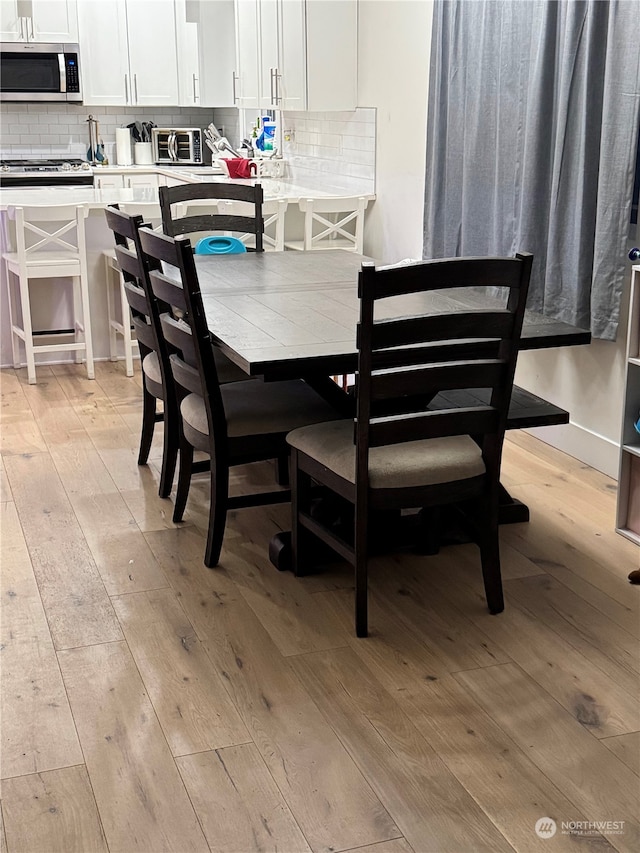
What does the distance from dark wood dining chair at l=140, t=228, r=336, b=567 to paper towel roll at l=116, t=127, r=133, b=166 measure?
4.87m

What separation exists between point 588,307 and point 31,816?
2580 millimetres

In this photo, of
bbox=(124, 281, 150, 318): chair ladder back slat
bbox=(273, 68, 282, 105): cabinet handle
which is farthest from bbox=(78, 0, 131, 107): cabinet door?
bbox=(124, 281, 150, 318): chair ladder back slat

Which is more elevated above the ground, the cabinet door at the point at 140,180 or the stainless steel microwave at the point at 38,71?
the stainless steel microwave at the point at 38,71

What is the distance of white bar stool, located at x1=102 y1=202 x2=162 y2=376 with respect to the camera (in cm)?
495

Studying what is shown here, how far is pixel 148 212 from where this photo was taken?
4965mm

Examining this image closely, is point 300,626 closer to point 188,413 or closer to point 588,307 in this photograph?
point 188,413

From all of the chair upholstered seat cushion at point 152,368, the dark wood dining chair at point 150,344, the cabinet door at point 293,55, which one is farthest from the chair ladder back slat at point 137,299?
the cabinet door at point 293,55

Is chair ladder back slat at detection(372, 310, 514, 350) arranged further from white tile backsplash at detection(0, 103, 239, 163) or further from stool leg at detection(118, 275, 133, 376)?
white tile backsplash at detection(0, 103, 239, 163)

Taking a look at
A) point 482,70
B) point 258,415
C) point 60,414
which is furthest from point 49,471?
point 482,70

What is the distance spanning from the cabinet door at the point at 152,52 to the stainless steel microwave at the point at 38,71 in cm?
43

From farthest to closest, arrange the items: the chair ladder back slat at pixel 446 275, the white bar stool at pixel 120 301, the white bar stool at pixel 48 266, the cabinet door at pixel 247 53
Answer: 1. the cabinet door at pixel 247 53
2. the white bar stool at pixel 120 301
3. the white bar stool at pixel 48 266
4. the chair ladder back slat at pixel 446 275

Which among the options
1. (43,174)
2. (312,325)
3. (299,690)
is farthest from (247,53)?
Result: (299,690)

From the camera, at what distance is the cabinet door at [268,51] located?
5762mm

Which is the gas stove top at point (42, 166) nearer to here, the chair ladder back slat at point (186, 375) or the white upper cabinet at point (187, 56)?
the white upper cabinet at point (187, 56)
